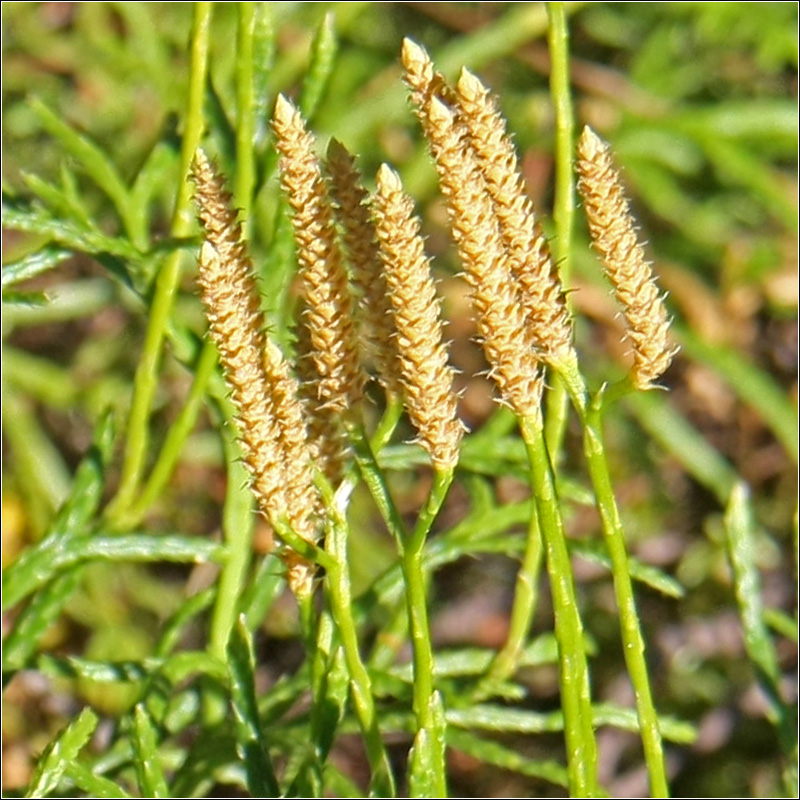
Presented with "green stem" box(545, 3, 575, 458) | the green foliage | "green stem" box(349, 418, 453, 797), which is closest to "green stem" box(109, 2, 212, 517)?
the green foliage

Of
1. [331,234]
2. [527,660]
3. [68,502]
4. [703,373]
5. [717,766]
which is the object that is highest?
[703,373]

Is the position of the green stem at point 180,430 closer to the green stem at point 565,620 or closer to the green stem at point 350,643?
the green stem at point 350,643

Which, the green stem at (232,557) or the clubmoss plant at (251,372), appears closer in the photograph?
the clubmoss plant at (251,372)

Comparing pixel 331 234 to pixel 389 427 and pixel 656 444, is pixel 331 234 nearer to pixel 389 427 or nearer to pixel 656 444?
pixel 389 427

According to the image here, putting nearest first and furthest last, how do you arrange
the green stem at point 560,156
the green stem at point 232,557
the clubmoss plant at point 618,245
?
the clubmoss plant at point 618,245, the green stem at point 560,156, the green stem at point 232,557

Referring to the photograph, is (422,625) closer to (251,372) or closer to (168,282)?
(251,372)

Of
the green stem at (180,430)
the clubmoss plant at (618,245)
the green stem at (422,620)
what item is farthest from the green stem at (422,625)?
the green stem at (180,430)

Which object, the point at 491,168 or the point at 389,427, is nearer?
the point at 491,168

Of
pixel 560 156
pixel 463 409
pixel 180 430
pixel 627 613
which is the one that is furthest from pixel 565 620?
pixel 463 409

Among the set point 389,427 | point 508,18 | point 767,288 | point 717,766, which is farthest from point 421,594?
point 767,288
